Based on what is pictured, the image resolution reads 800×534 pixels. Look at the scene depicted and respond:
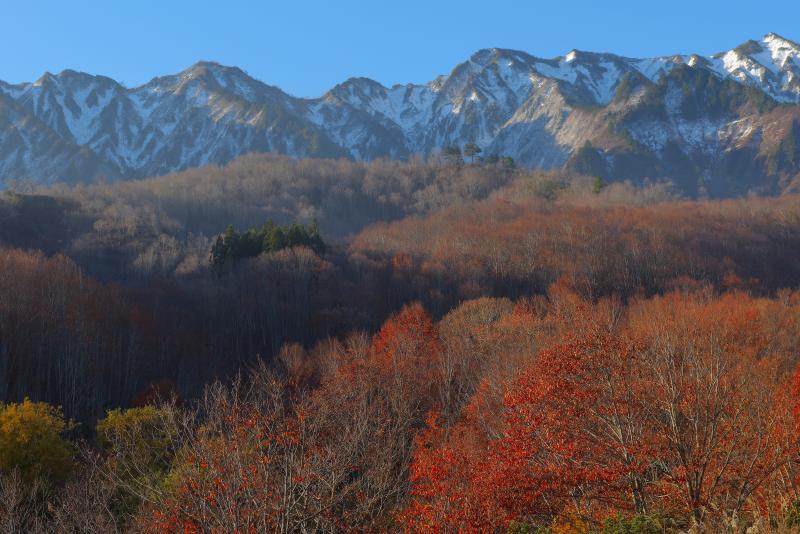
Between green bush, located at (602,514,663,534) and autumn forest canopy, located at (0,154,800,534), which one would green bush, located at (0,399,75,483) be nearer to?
autumn forest canopy, located at (0,154,800,534)

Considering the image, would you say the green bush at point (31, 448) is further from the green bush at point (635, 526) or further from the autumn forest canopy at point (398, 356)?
the green bush at point (635, 526)

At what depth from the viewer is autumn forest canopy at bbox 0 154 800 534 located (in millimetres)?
14195

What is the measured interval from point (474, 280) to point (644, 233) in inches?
1141

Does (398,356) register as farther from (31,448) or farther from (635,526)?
(635,526)

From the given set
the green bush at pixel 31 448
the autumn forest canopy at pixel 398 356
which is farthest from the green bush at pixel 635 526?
the green bush at pixel 31 448

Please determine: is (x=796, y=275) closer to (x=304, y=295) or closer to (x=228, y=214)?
Result: (x=304, y=295)

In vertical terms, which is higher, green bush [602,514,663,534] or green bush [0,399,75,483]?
green bush [602,514,663,534]

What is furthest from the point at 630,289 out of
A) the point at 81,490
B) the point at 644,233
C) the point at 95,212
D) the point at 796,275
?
the point at 95,212

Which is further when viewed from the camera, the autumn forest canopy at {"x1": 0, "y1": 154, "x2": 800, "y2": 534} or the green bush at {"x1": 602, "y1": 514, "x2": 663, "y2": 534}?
the autumn forest canopy at {"x1": 0, "y1": 154, "x2": 800, "y2": 534}

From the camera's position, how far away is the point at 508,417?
1731 cm

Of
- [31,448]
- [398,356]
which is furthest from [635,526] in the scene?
[398,356]

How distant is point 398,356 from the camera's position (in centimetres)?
4622

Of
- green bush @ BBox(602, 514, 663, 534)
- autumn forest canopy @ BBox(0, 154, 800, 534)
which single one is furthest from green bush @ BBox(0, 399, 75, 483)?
green bush @ BBox(602, 514, 663, 534)

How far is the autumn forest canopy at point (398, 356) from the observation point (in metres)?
14.2
